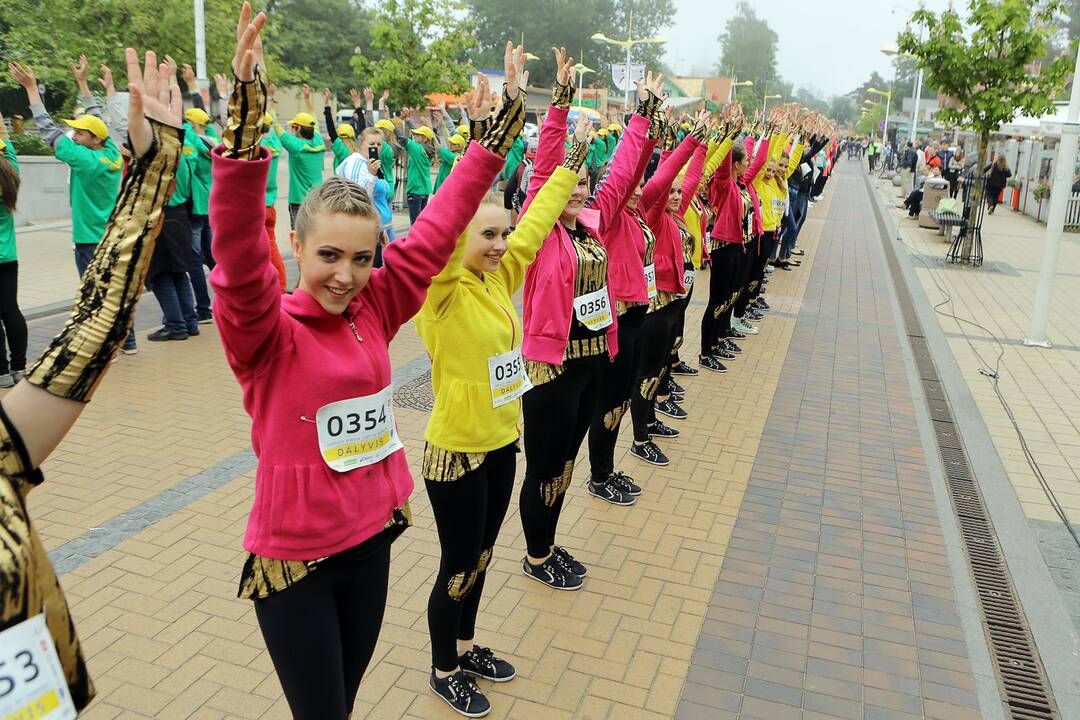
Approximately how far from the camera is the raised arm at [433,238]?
2471 millimetres

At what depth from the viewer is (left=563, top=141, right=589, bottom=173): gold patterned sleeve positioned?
3.74 m

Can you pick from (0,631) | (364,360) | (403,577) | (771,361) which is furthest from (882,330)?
(0,631)

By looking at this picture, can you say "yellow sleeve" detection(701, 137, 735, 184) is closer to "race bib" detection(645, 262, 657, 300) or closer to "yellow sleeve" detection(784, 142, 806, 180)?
"race bib" detection(645, 262, 657, 300)

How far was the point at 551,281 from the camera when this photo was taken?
3945 mm

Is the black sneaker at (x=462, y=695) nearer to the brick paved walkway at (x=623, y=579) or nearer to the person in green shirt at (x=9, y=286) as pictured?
the brick paved walkway at (x=623, y=579)

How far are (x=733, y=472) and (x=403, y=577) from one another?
105 inches

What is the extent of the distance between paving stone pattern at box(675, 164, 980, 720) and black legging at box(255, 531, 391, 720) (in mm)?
1684

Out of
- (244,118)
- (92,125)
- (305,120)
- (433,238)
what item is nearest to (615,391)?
(433,238)

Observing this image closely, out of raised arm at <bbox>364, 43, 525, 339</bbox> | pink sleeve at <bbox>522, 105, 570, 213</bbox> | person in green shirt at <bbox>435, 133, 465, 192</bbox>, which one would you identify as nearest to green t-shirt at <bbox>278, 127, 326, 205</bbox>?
person in green shirt at <bbox>435, 133, 465, 192</bbox>

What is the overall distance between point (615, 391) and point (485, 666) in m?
1.83

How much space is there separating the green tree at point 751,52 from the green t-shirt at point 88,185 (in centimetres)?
12854

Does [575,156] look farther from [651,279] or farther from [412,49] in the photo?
[412,49]

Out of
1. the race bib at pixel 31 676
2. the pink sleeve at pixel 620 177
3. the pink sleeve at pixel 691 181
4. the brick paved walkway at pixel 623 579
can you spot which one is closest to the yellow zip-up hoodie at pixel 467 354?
the brick paved walkway at pixel 623 579

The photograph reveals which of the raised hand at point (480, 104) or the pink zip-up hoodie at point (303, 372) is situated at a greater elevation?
the raised hand at point (480, 104)
